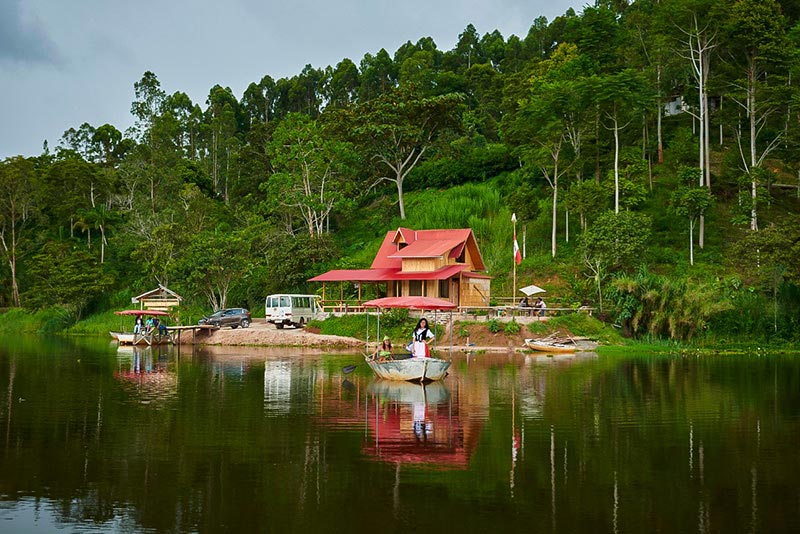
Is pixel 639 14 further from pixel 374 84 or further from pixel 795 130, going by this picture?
pixel 374 84

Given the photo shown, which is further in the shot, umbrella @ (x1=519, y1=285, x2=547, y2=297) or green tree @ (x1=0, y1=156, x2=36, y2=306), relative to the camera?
green tree @ (x1=0, y1=156, x2=36, y2=306)

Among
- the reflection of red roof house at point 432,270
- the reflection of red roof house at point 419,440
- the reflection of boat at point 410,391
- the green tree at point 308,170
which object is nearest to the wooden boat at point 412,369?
the reflection of boat at point 410,391

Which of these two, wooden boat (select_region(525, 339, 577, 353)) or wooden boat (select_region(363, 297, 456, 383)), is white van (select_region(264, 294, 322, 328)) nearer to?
wooden boat (select_region(525, 339, 577, 353))

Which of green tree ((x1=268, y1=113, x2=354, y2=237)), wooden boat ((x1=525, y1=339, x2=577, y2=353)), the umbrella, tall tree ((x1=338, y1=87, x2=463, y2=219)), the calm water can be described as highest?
tall tree ((x1=338, y1=87, x2=463, y2=219))

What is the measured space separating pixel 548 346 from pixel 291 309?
61.0 ft

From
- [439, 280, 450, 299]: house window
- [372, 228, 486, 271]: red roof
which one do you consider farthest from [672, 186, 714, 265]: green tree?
[439, 280, 450, 299]: house window

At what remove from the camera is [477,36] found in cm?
13925

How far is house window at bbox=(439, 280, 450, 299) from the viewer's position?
171ft

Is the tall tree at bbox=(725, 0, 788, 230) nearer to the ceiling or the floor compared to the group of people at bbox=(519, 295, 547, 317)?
nearer to the ceiling

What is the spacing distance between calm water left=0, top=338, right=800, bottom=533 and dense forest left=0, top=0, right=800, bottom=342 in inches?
846

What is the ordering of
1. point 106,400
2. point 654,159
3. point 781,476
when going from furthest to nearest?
point 654,159, point 106,400, point 781,476

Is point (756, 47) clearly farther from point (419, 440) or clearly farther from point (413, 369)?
point (419, 440)

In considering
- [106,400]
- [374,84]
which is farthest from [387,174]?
[106,400]

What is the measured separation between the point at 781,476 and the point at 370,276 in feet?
134
